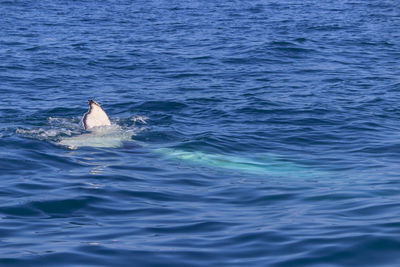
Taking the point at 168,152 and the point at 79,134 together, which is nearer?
the point at 168,152

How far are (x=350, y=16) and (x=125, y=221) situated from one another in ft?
A: 84.2

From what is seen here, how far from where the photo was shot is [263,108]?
15727 mm

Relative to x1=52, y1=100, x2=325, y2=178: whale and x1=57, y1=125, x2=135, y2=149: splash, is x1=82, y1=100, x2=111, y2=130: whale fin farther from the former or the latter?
x1=57, y1=125, x2=135, y2=149: splash

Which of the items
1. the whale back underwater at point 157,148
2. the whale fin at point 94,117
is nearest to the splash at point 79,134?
the whale back underwater at point 157,148

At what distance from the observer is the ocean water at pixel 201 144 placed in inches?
257

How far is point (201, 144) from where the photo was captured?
12508mm

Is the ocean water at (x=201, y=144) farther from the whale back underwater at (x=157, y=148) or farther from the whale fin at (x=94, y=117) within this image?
the whale fin at (x=94, y=117)

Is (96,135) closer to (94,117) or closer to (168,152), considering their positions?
(94,117)

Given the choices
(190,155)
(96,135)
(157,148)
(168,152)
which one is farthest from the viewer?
(96,135)

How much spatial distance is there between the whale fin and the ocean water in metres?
0.19

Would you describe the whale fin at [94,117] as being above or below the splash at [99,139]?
above

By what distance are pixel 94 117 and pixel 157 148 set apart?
1414 millimetres

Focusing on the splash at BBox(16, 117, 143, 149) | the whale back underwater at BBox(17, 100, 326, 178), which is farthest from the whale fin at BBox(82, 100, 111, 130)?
the splash at BBox(16, 117, 143, 149)

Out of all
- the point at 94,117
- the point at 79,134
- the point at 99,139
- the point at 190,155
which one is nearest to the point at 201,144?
the point at 190,155
